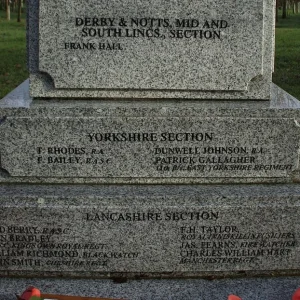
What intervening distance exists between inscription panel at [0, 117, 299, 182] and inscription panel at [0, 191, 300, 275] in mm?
228

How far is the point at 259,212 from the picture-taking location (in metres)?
3.64

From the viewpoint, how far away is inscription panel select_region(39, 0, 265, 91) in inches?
142

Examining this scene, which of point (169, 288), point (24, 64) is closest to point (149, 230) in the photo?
point (169, 288)

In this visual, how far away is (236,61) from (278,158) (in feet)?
2.16

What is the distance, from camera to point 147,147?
3.64m

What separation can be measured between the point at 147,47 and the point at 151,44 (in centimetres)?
3

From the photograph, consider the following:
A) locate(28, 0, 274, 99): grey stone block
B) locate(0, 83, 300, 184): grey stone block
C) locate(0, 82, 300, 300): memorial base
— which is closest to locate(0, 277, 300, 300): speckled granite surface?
locate(0, 82, 300, 300): memorial base

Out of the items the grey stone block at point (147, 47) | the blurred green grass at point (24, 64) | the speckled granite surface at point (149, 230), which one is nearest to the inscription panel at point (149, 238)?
the speckled granite surface at point (149, 230)

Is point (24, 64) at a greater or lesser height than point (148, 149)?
lesser

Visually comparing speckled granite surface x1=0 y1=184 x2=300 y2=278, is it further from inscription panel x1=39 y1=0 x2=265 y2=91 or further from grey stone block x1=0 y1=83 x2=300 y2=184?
inscription panel x1=39 y1=0 x2=265 y2=91

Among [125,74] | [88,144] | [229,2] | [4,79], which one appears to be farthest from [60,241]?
[4,79]

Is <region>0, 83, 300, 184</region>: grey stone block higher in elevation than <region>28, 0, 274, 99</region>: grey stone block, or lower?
lower

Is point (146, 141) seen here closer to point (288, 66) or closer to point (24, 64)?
point (24, 64)

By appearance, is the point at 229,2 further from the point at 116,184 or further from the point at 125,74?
the point at 116,184
